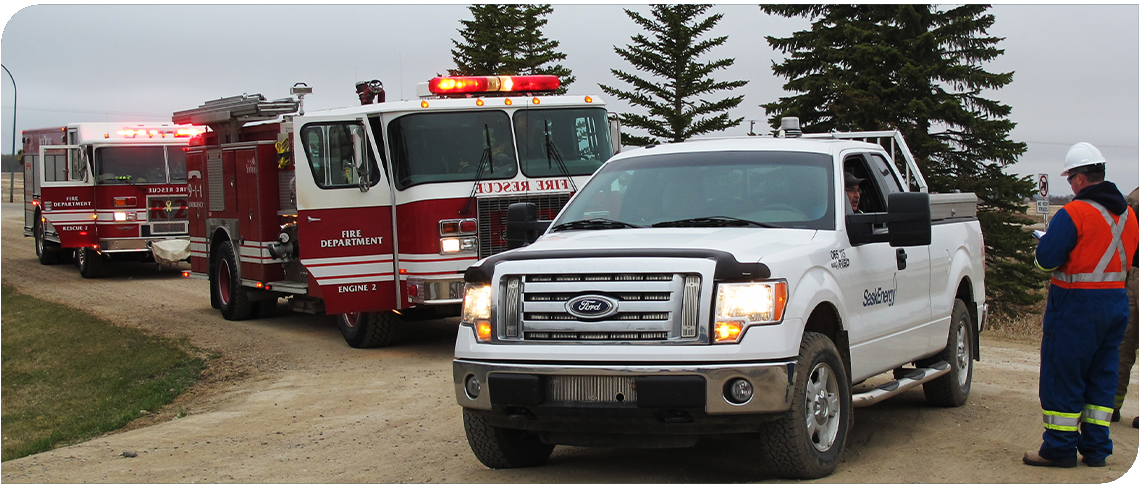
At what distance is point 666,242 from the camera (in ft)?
20.0

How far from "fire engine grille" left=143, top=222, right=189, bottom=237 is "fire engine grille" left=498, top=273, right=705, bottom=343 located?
19250 millimetres

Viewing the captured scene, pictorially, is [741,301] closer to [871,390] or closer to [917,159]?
[871,390]

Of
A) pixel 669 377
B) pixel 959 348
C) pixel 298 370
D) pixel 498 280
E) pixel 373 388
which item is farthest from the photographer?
pixel 298 370

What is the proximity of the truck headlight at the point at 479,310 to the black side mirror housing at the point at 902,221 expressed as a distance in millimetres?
2166

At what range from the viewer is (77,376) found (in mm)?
13062

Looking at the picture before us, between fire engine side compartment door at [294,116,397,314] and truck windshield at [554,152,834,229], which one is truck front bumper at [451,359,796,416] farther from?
fire engine side compartment door at [294,116,397,314]

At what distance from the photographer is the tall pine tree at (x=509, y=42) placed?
41969mm

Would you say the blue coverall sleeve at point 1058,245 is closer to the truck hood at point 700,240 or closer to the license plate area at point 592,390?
the truck hood at point 700,240

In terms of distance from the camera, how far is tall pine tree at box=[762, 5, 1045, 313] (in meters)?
27.2

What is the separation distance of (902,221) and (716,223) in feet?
3.44

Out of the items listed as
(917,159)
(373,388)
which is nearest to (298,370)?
(373,388)

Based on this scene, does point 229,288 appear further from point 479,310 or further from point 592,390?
point 592,390

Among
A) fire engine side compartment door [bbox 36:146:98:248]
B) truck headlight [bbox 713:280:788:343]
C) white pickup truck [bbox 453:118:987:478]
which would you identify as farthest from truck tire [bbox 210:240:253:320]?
truck headlight [bbox 713:280:788:343]

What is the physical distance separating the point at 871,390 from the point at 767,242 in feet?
4.95
